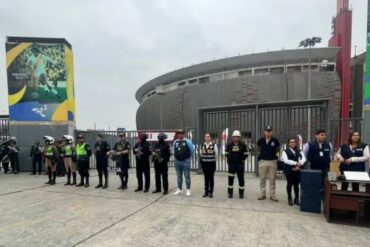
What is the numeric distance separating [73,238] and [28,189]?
5028 millimetres

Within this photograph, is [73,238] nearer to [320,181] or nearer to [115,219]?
[115,219]

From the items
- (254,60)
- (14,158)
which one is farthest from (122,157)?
(254,60)

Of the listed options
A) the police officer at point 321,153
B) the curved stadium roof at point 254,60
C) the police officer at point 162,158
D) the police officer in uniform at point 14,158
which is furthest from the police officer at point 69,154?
the curved stadium roof at point 254,60

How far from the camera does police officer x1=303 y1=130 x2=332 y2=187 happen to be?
18.8ft

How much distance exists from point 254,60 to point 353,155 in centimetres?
3977

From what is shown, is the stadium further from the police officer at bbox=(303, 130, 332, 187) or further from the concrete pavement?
the concrete pavement

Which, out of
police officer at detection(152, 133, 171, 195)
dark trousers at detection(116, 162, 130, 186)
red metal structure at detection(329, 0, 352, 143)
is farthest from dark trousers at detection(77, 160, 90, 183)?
red metal structure at detection(329, 0, 352, 143)

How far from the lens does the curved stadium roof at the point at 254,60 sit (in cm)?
3784

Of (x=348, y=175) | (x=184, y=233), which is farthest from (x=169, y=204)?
(x=348, y=175)

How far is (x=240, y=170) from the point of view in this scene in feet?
21.2

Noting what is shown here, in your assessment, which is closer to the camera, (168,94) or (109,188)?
(109,188)

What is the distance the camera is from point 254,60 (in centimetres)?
4266

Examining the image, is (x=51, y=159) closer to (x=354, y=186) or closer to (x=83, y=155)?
(x=83, y=155)

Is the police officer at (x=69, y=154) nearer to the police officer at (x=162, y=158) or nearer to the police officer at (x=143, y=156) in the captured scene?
the police officer at (x=143, y=156)
